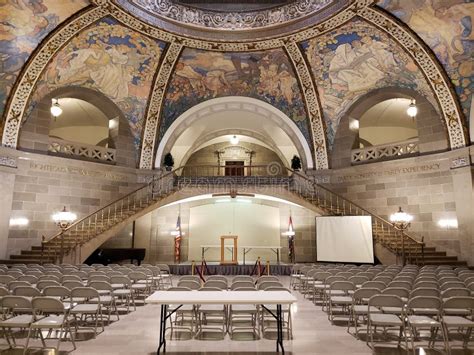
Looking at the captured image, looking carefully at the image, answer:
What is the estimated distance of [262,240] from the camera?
69.4ft

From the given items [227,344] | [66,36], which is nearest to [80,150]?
[66,36]

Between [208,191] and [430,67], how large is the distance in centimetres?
1082

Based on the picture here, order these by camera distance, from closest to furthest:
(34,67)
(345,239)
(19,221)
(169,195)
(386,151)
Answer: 1. (34,67)
2. (345,239)
3. (19,221)
4. (169,195)
5. (386,151)

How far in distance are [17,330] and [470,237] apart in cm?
1485

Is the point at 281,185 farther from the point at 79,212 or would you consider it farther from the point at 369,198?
the point at 79,212

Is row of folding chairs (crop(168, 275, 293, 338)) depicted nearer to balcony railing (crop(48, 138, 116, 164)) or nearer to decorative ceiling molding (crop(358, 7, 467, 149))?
decorative ceiling molding (crop(358, 7, 467, 149))

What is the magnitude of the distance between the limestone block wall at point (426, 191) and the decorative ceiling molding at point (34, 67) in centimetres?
1299

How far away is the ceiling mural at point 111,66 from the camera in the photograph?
1459cm

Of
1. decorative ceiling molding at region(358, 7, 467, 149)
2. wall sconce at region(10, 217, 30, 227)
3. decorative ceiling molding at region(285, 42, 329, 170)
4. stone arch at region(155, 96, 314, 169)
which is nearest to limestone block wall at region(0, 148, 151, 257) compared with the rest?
wall sconce at region(10, 217, 30, 227)

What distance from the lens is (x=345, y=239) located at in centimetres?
1427

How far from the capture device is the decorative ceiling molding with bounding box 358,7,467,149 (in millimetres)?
13508

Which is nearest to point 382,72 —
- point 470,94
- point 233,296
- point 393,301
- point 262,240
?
point 470,94

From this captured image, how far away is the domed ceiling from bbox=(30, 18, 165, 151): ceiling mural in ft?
0.16

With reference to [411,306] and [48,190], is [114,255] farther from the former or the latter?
[411,306]
